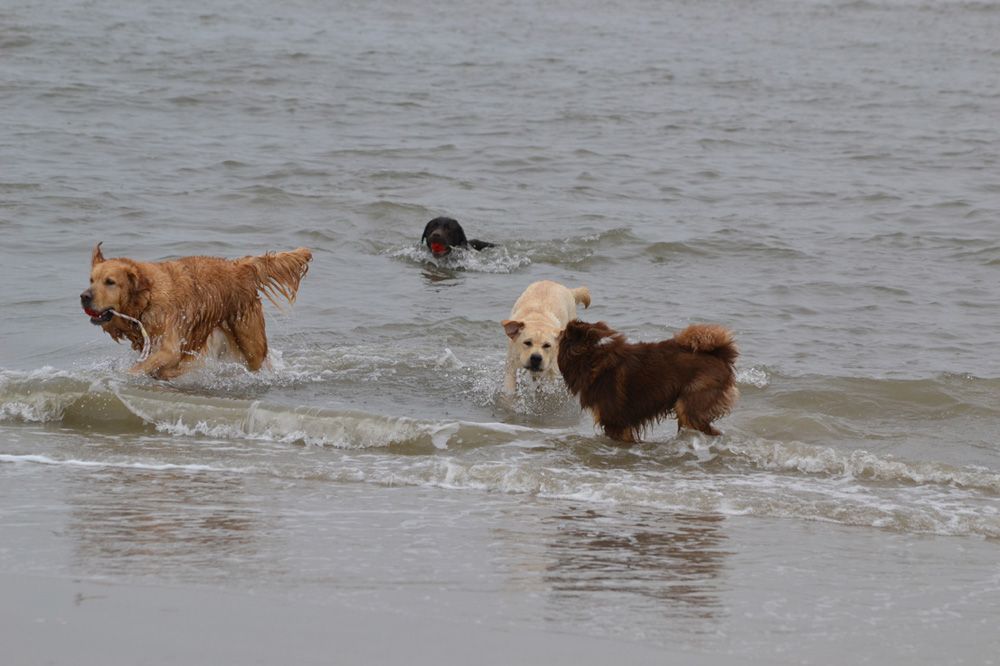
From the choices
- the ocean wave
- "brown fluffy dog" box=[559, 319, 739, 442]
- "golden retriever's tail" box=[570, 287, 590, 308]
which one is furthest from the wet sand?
"golden retriever's tail" box=[570, 287, 590, 308]

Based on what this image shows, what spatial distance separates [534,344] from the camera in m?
8.92

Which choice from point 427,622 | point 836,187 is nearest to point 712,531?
point 427,622

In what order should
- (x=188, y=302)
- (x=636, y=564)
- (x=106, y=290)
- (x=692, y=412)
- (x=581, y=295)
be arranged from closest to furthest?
(x=636, y=564) → (x=692, y=412) → (x=106, y=290) → (x=188, y=302) → (x=581, y=295)

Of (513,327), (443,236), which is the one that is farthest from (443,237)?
(513,327)

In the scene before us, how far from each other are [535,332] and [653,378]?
1217 mm

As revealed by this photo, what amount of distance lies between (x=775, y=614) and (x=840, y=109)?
756 inches

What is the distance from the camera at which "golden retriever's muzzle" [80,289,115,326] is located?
8.30 metres

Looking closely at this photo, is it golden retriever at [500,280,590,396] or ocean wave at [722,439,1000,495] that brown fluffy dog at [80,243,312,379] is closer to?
golden retriever at [500,280,590,396]

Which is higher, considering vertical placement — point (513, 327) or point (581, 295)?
point (581, 295)

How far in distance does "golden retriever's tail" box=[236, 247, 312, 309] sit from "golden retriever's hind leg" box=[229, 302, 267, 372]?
15cm

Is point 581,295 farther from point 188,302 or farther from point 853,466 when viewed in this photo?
point 853,466

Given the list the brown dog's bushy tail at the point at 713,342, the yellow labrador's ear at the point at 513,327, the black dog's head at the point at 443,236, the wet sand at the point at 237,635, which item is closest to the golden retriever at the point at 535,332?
the yellow labrador's ear at the point at 513,327

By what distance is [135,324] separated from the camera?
8.68 metres

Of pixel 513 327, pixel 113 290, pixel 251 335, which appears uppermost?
pixel 113 290
